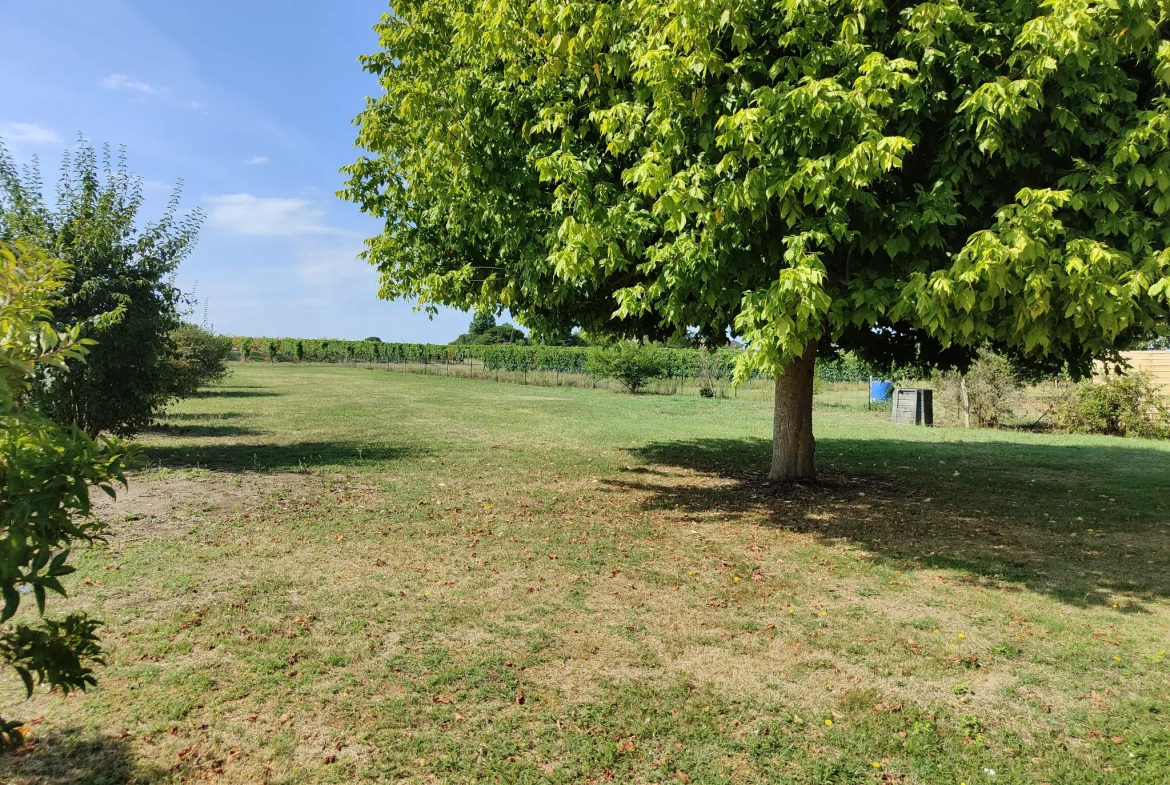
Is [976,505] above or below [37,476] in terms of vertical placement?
below

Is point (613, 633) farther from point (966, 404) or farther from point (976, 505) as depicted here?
point (966, 404)

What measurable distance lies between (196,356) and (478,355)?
3738 centimetres

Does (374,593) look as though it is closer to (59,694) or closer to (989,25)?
(59,694)

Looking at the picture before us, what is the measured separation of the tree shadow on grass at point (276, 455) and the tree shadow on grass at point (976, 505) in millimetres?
4607

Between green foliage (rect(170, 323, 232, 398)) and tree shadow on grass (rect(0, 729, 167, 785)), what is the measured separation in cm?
1357

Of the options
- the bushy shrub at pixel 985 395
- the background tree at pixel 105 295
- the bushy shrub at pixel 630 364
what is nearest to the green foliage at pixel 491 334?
the bushy shrub at pixel 630 364

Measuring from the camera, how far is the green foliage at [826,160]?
5168 millimetres

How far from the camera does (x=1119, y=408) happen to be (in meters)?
17.9

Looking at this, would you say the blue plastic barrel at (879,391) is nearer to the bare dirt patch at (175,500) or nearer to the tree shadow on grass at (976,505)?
the tree shadow on grass at (976,505)

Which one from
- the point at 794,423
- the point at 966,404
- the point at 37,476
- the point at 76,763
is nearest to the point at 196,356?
the point at 794,423

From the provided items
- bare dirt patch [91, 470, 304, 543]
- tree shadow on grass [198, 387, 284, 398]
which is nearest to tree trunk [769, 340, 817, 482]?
bare dirt patch [91, 470, 304, 543]

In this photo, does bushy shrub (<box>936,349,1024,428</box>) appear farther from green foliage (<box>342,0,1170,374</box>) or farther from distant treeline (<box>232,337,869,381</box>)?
green foliage (<box>342,0,1170,374</box>)

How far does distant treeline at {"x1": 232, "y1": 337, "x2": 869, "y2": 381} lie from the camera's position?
37.1 meters

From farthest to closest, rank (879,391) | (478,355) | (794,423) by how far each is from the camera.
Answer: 1. (478,355)
2. (879,391)
3. (794,423)
